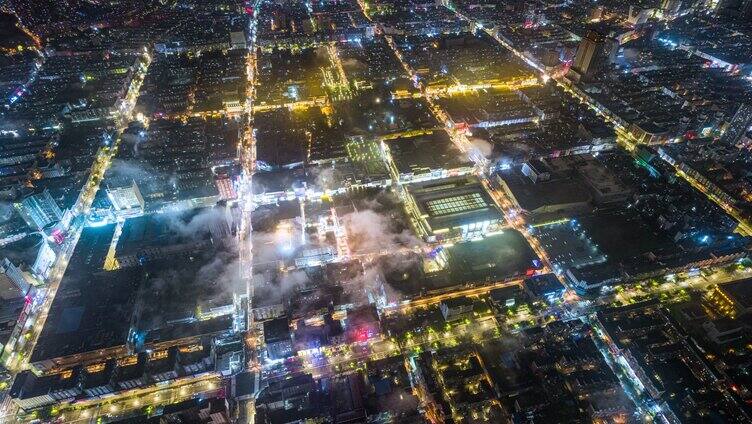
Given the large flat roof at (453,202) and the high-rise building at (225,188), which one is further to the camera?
the high-rise building at (225,188)

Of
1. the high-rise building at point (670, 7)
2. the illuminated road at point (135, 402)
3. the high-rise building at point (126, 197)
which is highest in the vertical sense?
the high-rise building at point (670, 7)

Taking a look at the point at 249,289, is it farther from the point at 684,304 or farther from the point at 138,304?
the point at 684,304

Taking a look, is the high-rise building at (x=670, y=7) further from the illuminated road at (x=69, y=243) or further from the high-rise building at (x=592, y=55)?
the illuminated road at (x=69, y=243)

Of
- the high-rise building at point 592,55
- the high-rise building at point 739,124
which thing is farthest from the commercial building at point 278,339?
the high-rise building at point 592,55

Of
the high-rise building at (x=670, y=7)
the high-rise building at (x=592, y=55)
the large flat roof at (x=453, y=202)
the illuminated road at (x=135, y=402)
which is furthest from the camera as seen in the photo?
the high-rise building at (x=670, y=7)

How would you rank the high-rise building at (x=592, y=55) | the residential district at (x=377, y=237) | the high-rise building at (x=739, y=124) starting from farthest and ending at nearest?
the high-rise building at (x=592, y=55), the high-rise building at (x=739, y=124), the residential district at (x=377, y=237)

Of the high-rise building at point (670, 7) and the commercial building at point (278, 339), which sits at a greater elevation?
the high-rise building at point (670, 7)

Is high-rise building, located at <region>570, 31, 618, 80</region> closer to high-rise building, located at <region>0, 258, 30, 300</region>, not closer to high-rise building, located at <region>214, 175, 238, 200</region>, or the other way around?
high-rise building, located at <region>214, 175, 238, 200</region>

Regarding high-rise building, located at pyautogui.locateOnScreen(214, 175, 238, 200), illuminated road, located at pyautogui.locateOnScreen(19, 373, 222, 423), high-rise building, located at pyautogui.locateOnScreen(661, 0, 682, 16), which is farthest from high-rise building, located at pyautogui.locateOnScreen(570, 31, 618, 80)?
illuminated road, located at pyautogui.locateOnScreen(19, 373, 222, 423)
